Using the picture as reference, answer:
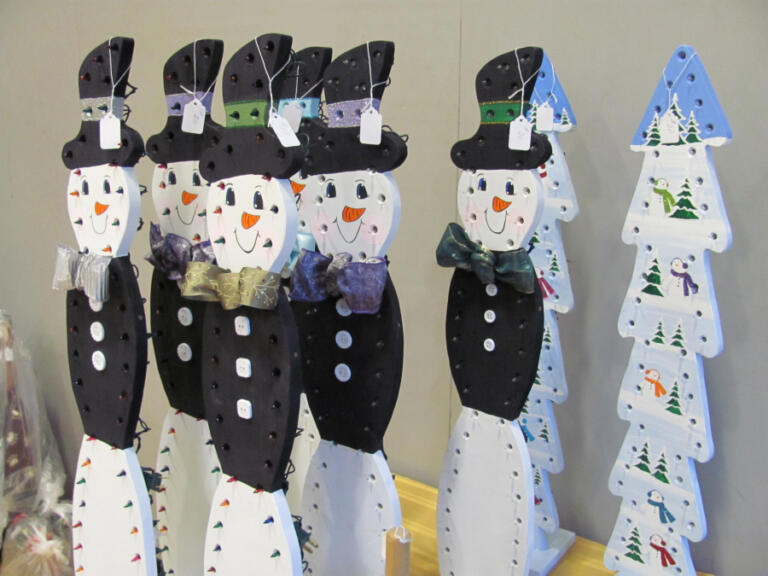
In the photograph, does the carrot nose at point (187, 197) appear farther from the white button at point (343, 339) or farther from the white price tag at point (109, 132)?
the white button at point (343, 339)

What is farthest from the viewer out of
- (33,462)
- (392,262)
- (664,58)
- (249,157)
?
(33,462)

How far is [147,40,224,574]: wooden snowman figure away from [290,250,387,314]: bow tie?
17 cm

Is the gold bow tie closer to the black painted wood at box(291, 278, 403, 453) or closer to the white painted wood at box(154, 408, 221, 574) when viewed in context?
the black painted wood at box(291, 278, 403, 453)

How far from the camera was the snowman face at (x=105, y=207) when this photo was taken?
3.45ft

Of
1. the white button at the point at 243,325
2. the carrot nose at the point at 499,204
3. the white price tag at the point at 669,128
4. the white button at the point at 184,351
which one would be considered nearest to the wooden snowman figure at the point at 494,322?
the carrot nose at the point at 499,204

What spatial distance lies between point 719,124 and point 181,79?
0.90 m

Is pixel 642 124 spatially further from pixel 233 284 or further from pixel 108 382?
pixel 108 382

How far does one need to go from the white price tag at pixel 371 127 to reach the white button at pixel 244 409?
16.8 inches

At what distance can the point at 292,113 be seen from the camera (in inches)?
44.6

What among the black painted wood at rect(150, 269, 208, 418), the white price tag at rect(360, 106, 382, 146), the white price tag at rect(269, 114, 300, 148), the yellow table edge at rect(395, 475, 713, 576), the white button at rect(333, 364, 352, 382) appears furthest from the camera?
the yellow table edge at rect(395, 475, 713, 576)

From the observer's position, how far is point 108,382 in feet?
3.64

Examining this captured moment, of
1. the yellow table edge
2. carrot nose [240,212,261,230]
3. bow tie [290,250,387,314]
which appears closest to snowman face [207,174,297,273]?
carrot nose [240,212,261,230]

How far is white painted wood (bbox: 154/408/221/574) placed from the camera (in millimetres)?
1234

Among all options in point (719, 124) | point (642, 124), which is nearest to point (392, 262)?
point (642, 124)
